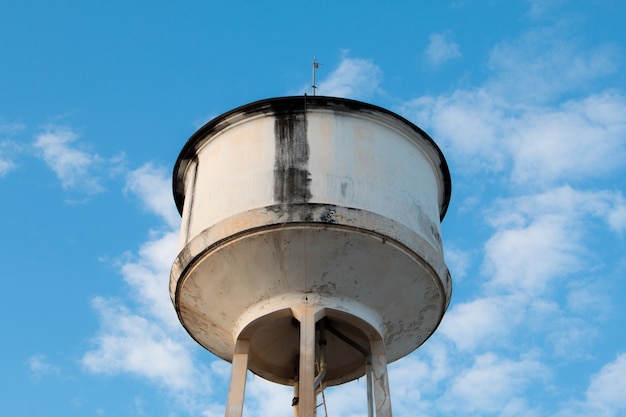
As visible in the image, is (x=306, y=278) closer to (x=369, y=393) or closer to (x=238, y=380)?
(x=238, y=380)

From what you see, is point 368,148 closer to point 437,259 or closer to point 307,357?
point 437,259

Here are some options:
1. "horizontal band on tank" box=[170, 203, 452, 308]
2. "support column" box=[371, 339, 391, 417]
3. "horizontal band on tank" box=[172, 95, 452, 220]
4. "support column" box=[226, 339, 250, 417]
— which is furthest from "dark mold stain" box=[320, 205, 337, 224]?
"support column" box=[226, 339, 250, 417]

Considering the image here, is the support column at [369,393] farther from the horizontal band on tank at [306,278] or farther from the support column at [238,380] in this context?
the support column at [238,380]

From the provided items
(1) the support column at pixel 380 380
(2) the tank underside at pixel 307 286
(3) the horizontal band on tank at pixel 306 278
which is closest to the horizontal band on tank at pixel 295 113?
(2) the tank underside at pixel 307 286

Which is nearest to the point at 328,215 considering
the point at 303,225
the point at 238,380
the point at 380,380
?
the point at 303,225

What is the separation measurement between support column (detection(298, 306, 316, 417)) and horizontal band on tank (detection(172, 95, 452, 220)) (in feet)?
9.42

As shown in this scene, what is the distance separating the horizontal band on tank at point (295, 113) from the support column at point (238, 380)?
2.95 metres

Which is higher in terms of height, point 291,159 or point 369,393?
point 291,159

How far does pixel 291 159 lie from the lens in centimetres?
1153

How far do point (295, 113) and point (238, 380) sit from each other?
3.81 metres

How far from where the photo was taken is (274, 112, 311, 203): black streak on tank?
1116 cm

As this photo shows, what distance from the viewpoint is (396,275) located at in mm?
11406

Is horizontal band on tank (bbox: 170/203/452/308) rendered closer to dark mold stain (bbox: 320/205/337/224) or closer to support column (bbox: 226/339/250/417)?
dark mold stain (bbox: 320/205/337/224)

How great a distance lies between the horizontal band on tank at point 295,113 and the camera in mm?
12008
